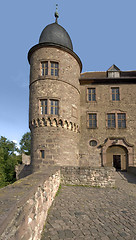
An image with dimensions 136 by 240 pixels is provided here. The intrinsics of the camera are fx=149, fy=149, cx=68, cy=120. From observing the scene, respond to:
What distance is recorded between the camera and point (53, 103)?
13461 mm

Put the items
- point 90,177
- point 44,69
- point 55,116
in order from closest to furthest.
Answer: point 90,177 < point 55,116 < point 44,69

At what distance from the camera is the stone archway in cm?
1550

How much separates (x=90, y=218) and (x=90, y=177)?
163 inches

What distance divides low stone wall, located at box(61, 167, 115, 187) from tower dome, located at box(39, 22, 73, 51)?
38.3ft

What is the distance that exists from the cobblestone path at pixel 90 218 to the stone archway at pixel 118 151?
913cm

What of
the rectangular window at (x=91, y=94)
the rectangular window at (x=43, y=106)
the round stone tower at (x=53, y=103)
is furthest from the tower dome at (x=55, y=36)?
the rectangular window at (x=43, y=106)

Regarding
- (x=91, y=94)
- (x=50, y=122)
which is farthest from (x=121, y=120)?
(x=50, y=122)

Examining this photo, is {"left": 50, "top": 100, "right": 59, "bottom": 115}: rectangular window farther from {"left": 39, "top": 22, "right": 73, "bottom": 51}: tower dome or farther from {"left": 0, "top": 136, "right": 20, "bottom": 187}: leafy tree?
{"left": 0, "top": 136, "right": 20, "bottom": 187}: leafy tree

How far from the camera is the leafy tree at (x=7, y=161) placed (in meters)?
26.2

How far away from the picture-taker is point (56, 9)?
1738 centimetres

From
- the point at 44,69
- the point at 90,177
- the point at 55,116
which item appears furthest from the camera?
the point at 44,69

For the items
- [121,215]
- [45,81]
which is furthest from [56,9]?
[121,215]

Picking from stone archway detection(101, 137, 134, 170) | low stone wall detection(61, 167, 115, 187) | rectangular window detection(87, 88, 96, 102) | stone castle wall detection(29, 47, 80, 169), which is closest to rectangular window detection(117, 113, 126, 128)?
stone archway detection(101, 137, 134, 170)

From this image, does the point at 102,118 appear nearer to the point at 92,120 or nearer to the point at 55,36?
the point at 92,120
